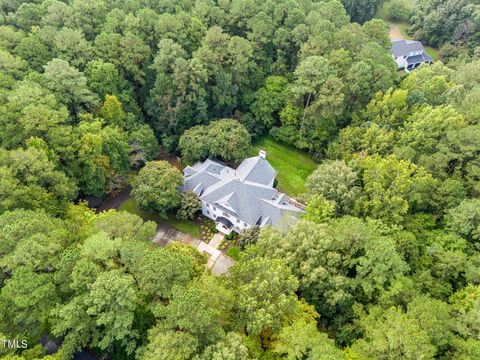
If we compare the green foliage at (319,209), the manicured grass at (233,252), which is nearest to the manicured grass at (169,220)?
the manicured grass at (233,252)

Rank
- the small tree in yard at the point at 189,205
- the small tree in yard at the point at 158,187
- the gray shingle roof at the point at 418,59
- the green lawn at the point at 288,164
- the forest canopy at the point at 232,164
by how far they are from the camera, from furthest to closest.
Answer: the gray shingle roof at the point at 418,59 < the green lawn at the point at 288,164 < the small tree in yard at the point at 189,205 < the small tree in yard at the point at 158,187 < the forest canopy at the point at 232,164

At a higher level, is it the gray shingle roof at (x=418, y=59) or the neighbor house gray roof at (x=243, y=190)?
the gray shingle roof at (x=418, y=59)

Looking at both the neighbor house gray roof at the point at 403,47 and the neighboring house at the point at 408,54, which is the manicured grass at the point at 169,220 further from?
the neighboring house at the point at 408,54

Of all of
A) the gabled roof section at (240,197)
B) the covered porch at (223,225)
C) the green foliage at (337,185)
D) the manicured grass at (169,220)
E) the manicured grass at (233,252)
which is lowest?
the manicured grass at (169,220)

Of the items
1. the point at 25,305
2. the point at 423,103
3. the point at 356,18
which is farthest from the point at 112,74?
the point at 356,18

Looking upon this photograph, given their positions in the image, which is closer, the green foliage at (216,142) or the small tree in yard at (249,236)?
the small tree in yard at (249,236)

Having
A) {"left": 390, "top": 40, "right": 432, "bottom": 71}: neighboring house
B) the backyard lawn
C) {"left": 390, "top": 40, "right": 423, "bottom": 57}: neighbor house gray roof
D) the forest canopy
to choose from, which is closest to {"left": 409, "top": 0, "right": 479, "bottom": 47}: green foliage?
the backyard lawn

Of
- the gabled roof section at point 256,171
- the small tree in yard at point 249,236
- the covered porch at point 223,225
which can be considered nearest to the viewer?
the small tree in yard at point 249,236
